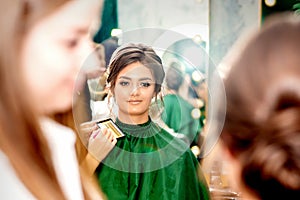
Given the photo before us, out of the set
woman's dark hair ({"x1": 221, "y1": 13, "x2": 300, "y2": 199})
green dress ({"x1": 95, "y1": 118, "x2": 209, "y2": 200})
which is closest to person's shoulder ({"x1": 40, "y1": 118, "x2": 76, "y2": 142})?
green dress ({"x1": 95, "y1": 118, "x2": 209, "y2": 200})

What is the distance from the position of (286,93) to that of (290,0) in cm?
25

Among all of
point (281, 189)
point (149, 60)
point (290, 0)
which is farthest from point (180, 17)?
point (281, 189)

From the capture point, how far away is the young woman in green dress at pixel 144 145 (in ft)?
3.69

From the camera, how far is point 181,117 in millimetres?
1124

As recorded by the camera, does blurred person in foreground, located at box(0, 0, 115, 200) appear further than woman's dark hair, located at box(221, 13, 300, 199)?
Yes

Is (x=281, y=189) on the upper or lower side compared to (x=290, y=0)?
lower

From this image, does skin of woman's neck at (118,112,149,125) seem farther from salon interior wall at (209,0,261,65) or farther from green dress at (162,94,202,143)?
salon interior wall at (209,0,261,65)

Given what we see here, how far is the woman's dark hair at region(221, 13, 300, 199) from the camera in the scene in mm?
1014

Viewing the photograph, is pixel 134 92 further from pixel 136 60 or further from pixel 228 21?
pixel 228 21

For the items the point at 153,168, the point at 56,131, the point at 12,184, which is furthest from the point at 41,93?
the point at 153,168

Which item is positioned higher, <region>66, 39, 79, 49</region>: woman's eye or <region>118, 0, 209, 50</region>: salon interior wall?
<region>118, 0, 209, 50</region>: salon interior wall

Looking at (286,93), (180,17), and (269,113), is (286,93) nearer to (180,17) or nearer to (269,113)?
(269,113)

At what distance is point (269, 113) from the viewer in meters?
1.03

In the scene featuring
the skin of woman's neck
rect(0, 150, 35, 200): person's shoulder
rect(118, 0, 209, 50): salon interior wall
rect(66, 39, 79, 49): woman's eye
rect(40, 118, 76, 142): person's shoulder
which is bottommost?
rect(0, 150, 35, 200): person's shoulder
